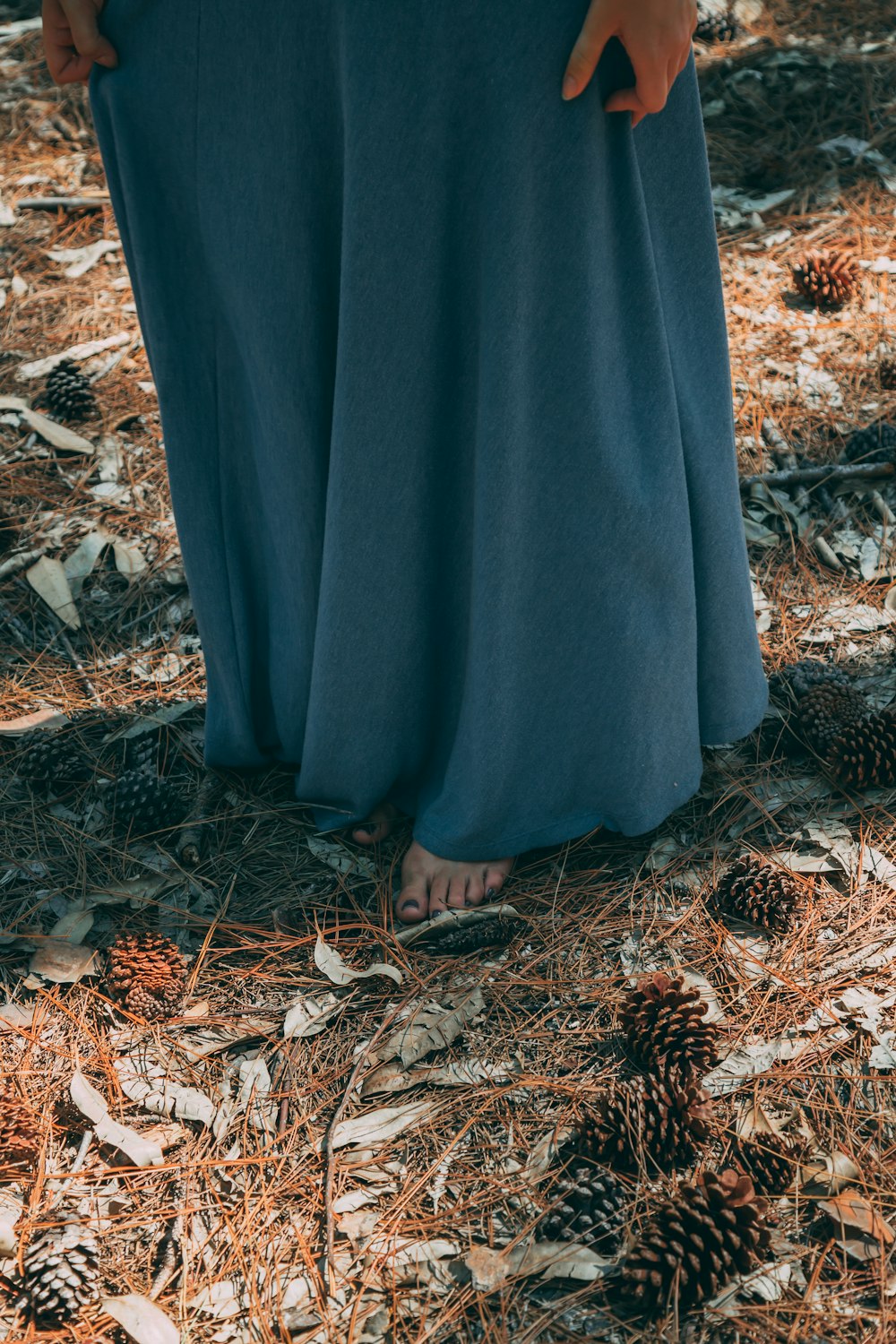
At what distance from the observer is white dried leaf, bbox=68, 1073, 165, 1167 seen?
1.25 meters

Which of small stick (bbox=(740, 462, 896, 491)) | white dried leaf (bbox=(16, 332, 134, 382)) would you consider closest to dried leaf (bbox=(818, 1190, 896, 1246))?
small stick (bbox=(740, 462, 896, 491))

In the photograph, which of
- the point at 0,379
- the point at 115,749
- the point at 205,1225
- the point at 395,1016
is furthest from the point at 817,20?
the point at 205,1225

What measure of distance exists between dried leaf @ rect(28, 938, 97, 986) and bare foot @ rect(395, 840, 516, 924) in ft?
1.47

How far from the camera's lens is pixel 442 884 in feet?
4.91

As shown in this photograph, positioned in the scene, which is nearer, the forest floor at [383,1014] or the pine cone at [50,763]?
the forest floor at [383,1014]

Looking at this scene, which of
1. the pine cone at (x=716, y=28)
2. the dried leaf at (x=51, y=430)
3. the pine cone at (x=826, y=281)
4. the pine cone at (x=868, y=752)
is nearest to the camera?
the pine cone at (x=868, y=752)

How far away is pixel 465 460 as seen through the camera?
1.29 m

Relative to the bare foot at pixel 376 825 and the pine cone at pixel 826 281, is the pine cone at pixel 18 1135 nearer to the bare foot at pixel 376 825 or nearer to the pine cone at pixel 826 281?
the bare foot at pixel 376 825

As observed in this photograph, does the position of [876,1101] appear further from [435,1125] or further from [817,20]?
[817,20]

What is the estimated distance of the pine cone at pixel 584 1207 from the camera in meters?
1.13

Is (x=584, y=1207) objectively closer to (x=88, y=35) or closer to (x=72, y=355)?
(x=88, y=35)

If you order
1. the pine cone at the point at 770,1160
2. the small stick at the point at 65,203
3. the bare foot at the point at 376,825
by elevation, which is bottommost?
the pine cone at the point at 770,1160

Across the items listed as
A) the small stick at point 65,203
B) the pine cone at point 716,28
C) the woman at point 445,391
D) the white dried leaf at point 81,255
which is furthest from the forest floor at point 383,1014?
the pine cone at point 716,28

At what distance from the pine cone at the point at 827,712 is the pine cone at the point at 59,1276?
124cm
